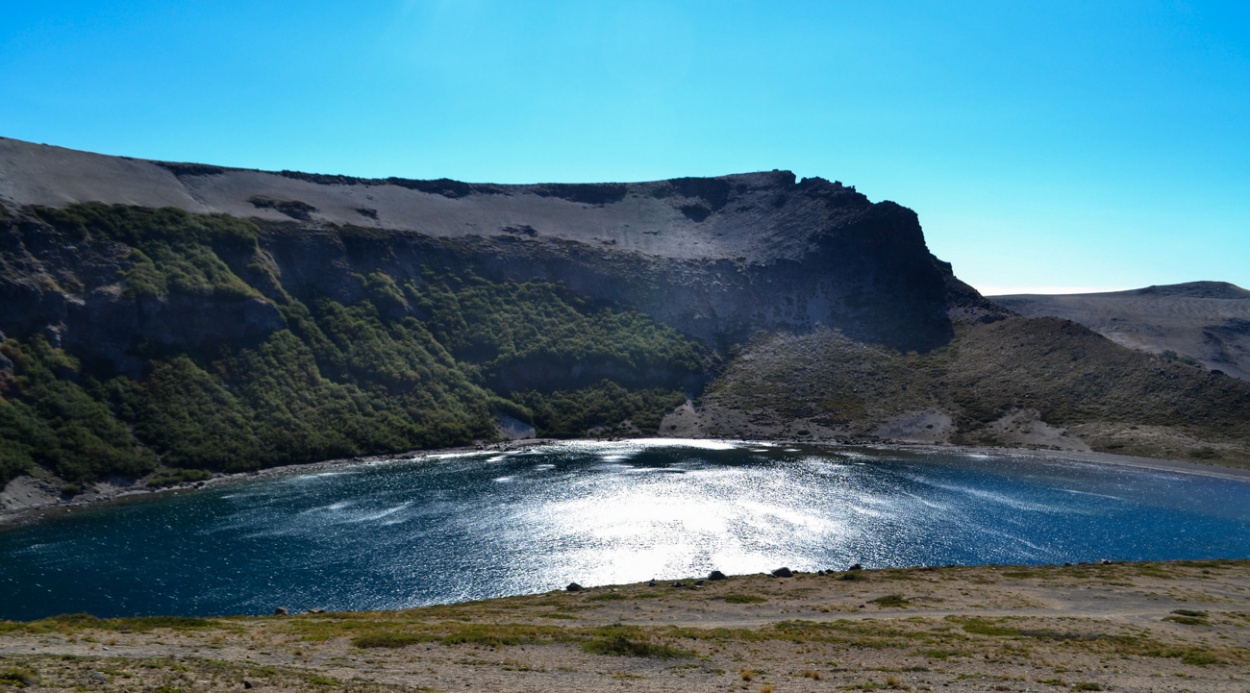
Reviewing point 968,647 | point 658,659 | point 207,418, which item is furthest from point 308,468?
point 968,647

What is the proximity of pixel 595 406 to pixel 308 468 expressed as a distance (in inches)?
2290

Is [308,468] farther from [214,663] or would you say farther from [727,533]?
[214,663]

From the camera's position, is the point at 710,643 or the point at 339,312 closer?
the point at 710,643

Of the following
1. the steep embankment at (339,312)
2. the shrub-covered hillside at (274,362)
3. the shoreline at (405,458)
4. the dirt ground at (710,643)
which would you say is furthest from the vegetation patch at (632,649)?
the shrub-covered hillside at (274,362)

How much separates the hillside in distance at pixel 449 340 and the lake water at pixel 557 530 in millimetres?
17641

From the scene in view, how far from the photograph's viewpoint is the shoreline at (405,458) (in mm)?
84812

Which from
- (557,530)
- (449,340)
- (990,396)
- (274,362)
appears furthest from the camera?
(449,340)

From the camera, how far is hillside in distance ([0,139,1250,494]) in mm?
107562

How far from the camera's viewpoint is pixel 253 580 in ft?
212

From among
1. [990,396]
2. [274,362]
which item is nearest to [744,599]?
[274,362]

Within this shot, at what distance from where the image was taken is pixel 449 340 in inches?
6083

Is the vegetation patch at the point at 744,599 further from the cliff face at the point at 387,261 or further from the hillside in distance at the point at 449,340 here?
the cliff face at the point at 387,261

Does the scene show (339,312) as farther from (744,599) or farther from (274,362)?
(744,599)

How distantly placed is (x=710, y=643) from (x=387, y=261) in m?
139
